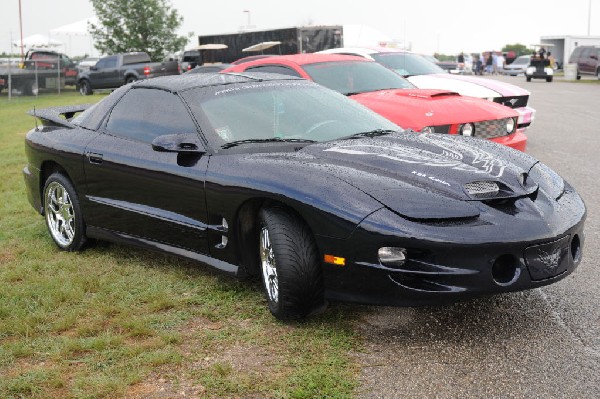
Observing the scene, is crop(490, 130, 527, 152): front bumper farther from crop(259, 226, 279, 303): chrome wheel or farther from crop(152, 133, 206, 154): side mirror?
crop(259, 226, 279, 303): chrome wheel

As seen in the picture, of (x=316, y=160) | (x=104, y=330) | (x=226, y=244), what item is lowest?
(x=104, y=330)

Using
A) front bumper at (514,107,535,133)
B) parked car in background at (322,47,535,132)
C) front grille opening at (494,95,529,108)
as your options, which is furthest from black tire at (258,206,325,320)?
front grille opening at (494,95,529,108)

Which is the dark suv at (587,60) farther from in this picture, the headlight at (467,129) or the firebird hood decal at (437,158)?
the firebird hood decal at (437,158)

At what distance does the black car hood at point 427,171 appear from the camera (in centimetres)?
384

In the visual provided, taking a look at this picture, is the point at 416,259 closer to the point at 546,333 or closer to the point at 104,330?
the point at 546,333

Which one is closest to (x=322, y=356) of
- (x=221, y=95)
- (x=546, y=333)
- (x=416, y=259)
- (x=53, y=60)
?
(x=416, y=259)

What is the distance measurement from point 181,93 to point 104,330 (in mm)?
1651

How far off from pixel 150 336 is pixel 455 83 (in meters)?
7.79

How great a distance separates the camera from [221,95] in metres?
Answer: 5.10

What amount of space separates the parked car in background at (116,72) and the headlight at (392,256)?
92.8ft

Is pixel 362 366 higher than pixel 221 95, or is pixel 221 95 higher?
pixel 221 95

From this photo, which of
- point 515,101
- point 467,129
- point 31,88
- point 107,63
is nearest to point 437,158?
point 467,129

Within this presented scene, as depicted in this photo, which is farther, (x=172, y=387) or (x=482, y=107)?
(x=482, y=107)

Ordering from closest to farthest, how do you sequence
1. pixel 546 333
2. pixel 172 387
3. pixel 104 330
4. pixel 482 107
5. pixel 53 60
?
pixel 172 387 < pixel 546 333 < pixel 104 330 < pixel 482 107 < pixel 53 60
